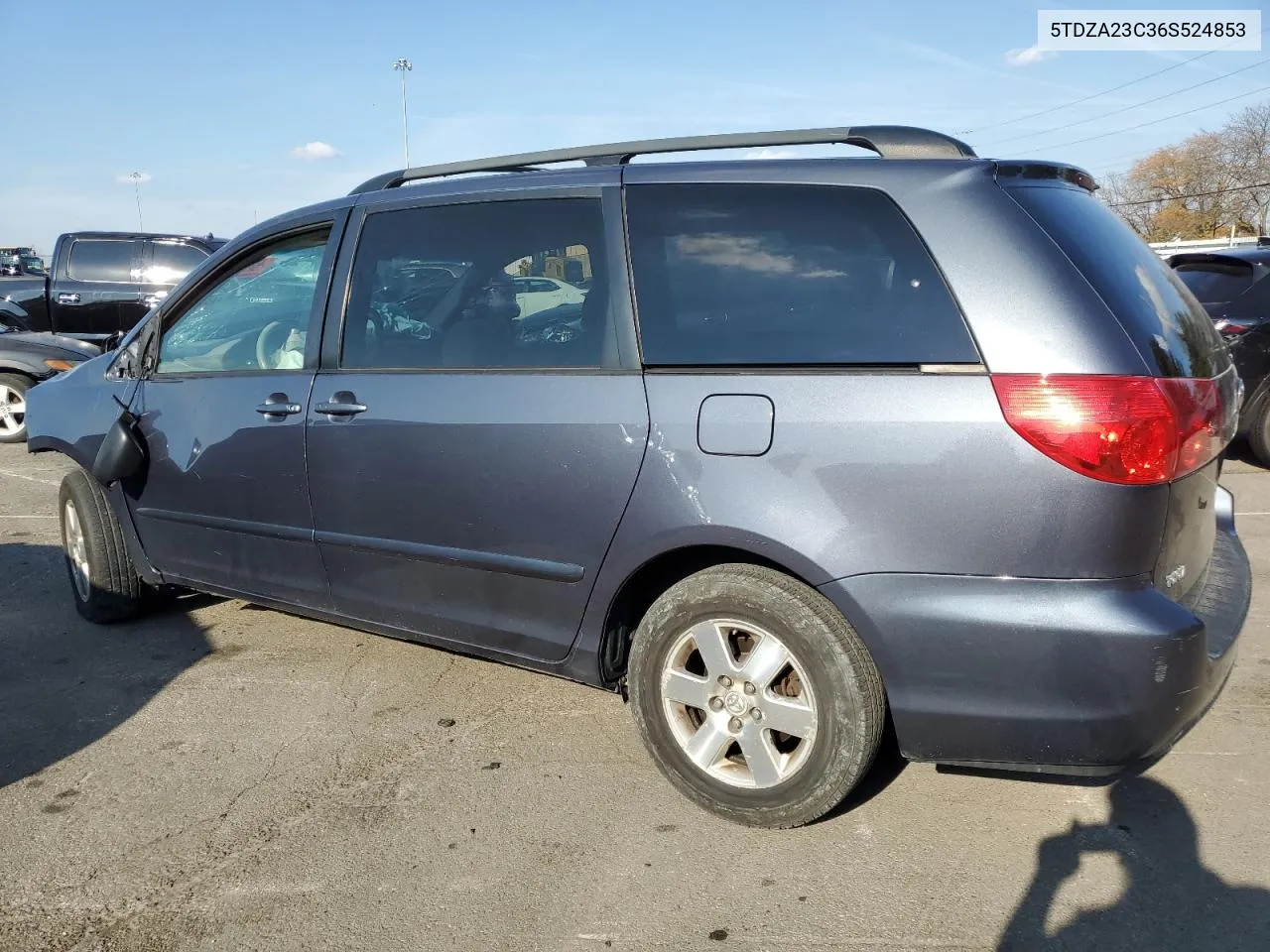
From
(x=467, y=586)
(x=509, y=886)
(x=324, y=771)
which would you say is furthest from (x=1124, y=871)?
(x=324, y=771)

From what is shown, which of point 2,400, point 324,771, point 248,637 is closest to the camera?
point 324,771

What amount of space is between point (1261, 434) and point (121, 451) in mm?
7211

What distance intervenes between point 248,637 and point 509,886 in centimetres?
234

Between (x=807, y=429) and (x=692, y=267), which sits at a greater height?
(x=692, y=267)

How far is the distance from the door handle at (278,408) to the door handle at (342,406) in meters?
0.15

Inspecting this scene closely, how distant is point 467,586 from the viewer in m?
3.32

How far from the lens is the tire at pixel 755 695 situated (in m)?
2.65

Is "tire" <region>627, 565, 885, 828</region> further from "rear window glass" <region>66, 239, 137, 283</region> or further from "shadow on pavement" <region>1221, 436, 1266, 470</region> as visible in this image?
"rear window glass" <region>66, 239, 137, 283</region>

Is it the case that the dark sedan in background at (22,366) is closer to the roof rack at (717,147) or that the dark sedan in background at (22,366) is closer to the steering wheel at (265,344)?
the steering wheel at (265,344)

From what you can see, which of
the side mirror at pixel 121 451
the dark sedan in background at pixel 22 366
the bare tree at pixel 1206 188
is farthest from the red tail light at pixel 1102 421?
the bare tree at pixel 1206 188

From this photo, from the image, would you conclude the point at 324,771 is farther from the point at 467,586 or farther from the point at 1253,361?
the point at 1253,361

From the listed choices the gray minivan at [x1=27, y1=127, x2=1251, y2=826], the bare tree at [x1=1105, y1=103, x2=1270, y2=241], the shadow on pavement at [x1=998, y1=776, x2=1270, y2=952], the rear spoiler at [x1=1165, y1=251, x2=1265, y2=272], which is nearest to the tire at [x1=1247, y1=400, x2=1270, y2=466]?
the rear spoiler at [x1=1165, y1=251, x2=1265, y2=272]

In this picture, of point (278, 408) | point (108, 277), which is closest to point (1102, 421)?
point (278, 408)

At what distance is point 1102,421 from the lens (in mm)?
2352
